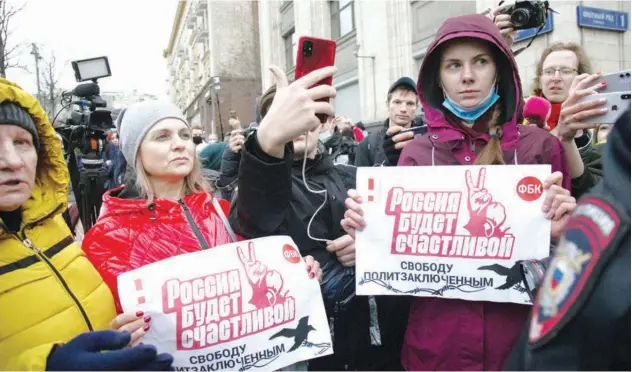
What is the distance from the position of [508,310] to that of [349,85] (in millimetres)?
16159

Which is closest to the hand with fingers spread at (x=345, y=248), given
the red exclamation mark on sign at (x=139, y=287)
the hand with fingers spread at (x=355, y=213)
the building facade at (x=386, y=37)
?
the hand with fingers spread at (x=355, y=213)

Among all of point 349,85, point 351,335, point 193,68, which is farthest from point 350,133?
point 193,68

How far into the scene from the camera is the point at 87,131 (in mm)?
3736

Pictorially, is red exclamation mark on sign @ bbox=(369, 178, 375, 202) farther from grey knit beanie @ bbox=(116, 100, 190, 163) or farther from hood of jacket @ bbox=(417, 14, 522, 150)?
grey knit beanie @ bbox=(116, 100, 190, 163)

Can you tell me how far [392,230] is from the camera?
1753mm

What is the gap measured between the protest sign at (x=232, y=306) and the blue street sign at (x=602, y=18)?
28.7 feet

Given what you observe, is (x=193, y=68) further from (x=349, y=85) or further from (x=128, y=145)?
(x=128, y=145)

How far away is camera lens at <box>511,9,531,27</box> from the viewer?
219 cm

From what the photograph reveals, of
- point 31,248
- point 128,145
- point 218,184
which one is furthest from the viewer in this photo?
point 218,184

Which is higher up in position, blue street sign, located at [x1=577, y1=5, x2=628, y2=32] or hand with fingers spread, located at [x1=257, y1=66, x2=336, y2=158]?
blue street sign, located at [x1=577, y1=5, x2=628, y2=32]

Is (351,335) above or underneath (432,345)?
underneath

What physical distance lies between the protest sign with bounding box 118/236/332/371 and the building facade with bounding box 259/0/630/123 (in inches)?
323

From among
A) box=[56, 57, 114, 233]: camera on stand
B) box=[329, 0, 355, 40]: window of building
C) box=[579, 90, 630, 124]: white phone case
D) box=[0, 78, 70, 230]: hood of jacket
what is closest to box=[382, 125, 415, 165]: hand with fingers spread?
box=[579, 90, 630, 124]: white phone case

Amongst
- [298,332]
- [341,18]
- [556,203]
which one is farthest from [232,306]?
[341,18]
